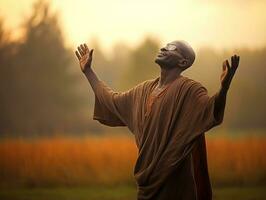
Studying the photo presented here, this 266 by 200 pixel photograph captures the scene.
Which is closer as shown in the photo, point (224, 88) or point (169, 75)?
point (224, 88)

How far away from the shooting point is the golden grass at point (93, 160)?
332 cm

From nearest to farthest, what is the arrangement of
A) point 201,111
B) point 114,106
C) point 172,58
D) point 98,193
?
point 201,111
point 172,58
point 114,106
point 98,193

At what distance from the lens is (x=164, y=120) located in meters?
2.56

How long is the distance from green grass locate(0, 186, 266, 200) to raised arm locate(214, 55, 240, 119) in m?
1.05

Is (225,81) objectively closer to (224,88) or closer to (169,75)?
(224,88)

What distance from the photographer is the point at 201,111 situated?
2488 mm

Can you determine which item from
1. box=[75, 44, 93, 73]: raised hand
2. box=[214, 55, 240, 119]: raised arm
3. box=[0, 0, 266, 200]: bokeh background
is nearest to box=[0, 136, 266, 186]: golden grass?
box=[0, 0, 266, 200]: bokeh background

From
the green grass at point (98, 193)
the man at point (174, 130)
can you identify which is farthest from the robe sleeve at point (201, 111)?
the green grass at point (98, 193)

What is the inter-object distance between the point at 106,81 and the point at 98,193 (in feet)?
2.37

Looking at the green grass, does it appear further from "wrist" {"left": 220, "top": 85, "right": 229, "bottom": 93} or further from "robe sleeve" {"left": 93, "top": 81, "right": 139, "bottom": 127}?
"wrist" {"left": 220, "top": 85, "right": 229, "bottom": 93}

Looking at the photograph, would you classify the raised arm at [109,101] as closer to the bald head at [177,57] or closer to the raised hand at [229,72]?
the bald head at [177,57]

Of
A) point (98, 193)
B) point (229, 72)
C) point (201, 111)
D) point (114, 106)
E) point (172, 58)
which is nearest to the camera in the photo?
point (229, 72)

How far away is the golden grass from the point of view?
131 inches

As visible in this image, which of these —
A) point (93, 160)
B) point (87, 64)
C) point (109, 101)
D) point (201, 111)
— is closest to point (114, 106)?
point (109, 101)
